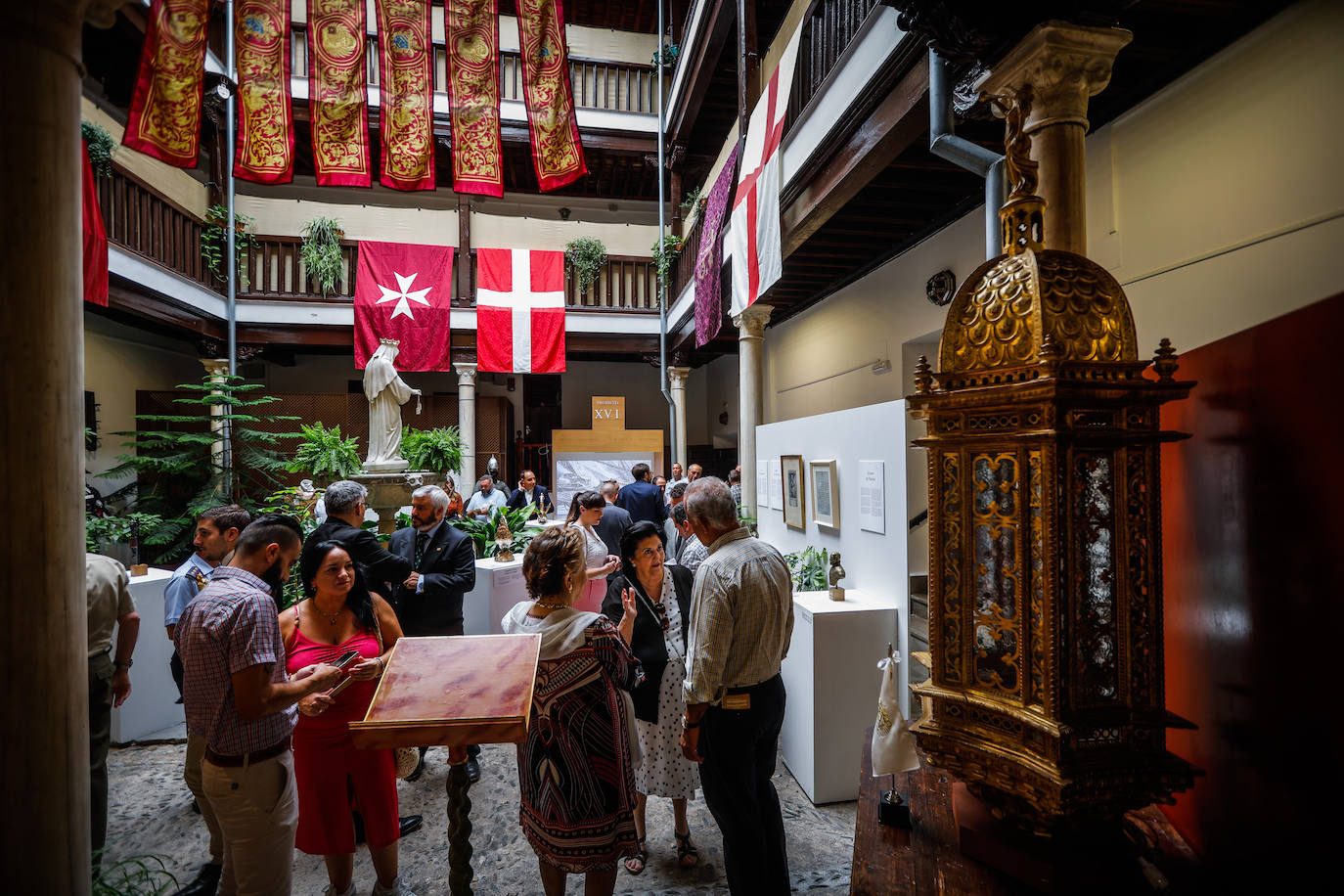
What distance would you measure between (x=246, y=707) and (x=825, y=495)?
3.56 m

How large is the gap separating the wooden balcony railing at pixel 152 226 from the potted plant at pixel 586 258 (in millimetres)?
5861

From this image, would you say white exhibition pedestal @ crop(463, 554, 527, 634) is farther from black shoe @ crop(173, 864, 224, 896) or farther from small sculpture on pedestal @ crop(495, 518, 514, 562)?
black shoe @ crop(173, 864, 224, 896)

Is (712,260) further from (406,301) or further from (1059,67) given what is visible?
(406,301)

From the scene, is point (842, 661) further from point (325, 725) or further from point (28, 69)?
point (28, 69)

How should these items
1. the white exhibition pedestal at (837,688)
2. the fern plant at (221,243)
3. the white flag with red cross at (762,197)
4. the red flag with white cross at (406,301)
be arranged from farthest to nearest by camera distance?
the red flag with white cross at (406,301) → the fern plant at (221,243) → the white flag with red cross at (762,197) → the white exhibition pedestal at (837,688)

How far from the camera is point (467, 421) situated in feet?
37.3

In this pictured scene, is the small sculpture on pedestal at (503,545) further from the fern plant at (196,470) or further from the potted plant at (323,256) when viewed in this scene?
the potted plant at (323,256)

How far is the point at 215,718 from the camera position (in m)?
2.07

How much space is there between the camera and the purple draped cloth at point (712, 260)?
23.3 feet

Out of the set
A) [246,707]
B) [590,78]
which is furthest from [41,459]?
[590,78]

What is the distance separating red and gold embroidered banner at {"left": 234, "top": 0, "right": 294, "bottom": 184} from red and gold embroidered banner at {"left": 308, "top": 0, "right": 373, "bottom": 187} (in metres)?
0.31

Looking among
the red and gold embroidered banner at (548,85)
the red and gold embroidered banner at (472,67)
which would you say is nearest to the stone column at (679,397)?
the red and gold embroidered banner at (548,85)

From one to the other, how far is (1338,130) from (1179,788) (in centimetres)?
251

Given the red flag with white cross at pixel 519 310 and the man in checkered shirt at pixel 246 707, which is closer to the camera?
the man in checkered shirt at pixel 246 707
